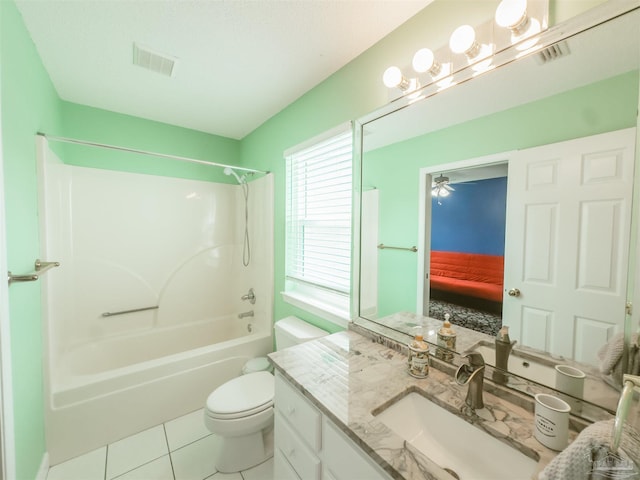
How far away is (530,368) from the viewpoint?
0.87m

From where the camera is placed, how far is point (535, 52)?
848mm

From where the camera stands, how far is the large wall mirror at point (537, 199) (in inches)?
28.0

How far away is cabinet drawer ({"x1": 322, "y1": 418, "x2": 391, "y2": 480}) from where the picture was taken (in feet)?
2.24

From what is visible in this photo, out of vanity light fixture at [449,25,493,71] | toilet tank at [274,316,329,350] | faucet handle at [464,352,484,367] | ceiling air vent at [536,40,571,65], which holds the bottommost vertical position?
toilet tank at [274,316,329,350]

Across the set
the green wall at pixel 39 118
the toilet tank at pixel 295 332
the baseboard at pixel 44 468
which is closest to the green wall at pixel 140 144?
the green wall at pixel 39 118

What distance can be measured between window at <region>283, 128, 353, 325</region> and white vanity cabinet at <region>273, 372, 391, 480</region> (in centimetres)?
62

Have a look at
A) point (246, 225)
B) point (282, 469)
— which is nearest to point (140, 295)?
point (246, 225)

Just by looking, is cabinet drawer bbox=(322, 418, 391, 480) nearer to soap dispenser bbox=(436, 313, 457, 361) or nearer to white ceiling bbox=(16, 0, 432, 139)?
soap dispenser bbox=(436, 313, 457, 361)

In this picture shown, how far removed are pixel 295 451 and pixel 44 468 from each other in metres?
1.59

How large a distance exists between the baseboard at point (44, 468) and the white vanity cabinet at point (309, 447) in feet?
4.42

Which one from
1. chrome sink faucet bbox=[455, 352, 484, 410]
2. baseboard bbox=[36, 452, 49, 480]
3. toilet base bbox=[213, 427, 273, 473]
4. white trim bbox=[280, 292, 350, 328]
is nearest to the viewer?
chrome sink faucet bbox=[455, 352, 484, 410]

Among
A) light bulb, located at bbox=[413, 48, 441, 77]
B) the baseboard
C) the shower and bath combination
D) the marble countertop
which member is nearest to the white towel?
the marble countertop

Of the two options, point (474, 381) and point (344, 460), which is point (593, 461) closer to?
point (474, 381)

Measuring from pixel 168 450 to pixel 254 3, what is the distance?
8.33 ft
